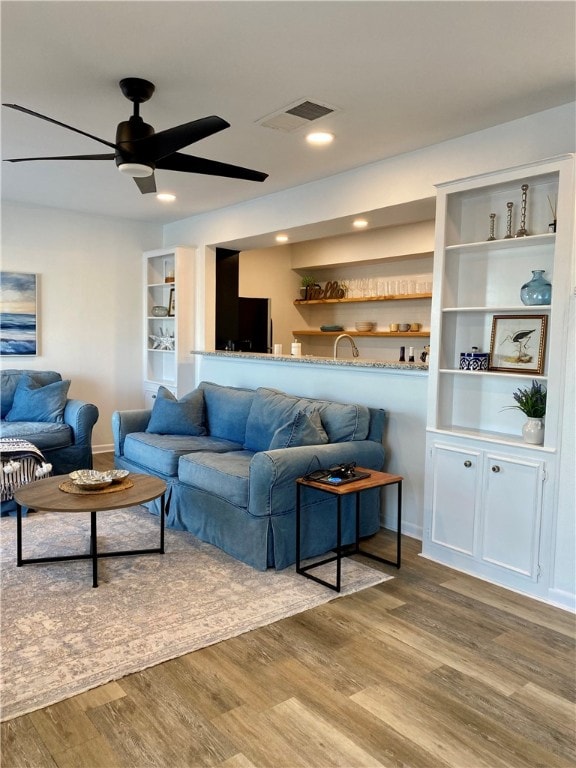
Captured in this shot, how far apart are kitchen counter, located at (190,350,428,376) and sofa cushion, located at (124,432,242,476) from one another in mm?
884

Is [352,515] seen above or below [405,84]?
below

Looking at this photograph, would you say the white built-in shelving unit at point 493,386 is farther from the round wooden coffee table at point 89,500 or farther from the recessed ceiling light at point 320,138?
the round wooden coffee table at point 89,500

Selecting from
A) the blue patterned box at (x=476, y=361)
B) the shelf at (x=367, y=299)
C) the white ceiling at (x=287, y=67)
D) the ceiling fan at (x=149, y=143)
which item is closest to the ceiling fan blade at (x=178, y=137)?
the ceiling fan at (x=149, y=143)

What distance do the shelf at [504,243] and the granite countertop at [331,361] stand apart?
2.61 ft

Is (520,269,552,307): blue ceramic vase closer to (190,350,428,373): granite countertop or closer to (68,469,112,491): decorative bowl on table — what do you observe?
(190,350,428,373): granite countertop

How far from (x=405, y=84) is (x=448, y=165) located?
0.90m

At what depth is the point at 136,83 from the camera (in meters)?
2.78

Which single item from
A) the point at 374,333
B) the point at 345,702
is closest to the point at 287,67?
the point at 345,702

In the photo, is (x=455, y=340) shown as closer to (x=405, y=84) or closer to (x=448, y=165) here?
(x=448, y=165)

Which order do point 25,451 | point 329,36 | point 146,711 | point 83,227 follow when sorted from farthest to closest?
1. point 83,227
2. point 25,451
3. point 329,36
4. point 146,711

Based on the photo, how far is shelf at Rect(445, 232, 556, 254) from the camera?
304cm

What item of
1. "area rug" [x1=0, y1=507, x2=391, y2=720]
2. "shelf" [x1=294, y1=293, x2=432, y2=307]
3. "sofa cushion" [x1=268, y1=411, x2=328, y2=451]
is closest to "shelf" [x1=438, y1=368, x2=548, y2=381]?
"sofa cushion" [x1=268, y1=411, x2=328, y2=451]

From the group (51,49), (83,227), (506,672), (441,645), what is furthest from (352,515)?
(83,227)

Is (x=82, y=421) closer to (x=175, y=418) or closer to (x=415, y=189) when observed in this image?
(x=175, y=418)
